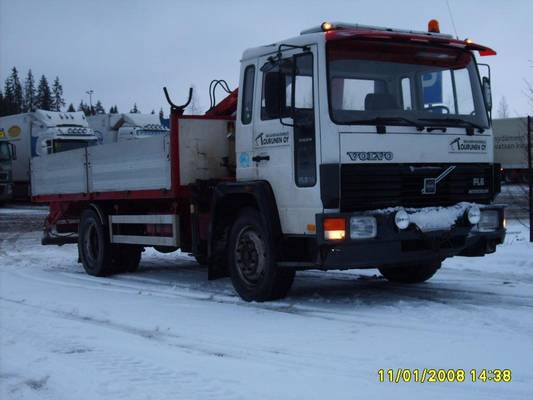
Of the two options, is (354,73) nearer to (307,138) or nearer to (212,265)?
(307,138)

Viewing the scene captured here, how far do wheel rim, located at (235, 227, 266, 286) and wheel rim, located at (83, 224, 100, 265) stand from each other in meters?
4.32

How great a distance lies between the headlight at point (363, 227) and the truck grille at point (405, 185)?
0.15 metres

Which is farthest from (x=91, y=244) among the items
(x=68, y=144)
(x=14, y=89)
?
(x=14, y=89)

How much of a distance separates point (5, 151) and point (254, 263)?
28.3 m

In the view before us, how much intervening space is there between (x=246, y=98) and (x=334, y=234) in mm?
2212

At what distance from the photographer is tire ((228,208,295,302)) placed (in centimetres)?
826

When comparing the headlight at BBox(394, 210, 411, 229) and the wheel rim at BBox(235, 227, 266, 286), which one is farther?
the wheel rim at BBox(235, 227, 266, 286)

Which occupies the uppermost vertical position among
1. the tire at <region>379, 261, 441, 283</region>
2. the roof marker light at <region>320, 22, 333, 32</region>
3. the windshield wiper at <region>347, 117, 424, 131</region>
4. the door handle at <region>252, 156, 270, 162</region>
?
the roof marker light at <region>320, 22, 333, 32</region>

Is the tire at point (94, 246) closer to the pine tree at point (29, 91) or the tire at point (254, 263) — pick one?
the tire at point (254, 263)

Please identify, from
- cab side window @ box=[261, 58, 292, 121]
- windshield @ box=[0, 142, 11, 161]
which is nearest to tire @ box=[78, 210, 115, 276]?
cab side window @ box=[261, 58, 292, 121]

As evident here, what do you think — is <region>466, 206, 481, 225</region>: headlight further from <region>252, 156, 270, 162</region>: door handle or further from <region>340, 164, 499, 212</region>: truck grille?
<region>252, 156, 270, 162</region>: door handle

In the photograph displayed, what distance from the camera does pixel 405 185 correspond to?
7805mm

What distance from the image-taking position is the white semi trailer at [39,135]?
30.8 m

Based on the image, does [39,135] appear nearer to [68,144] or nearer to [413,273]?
[68,144]
